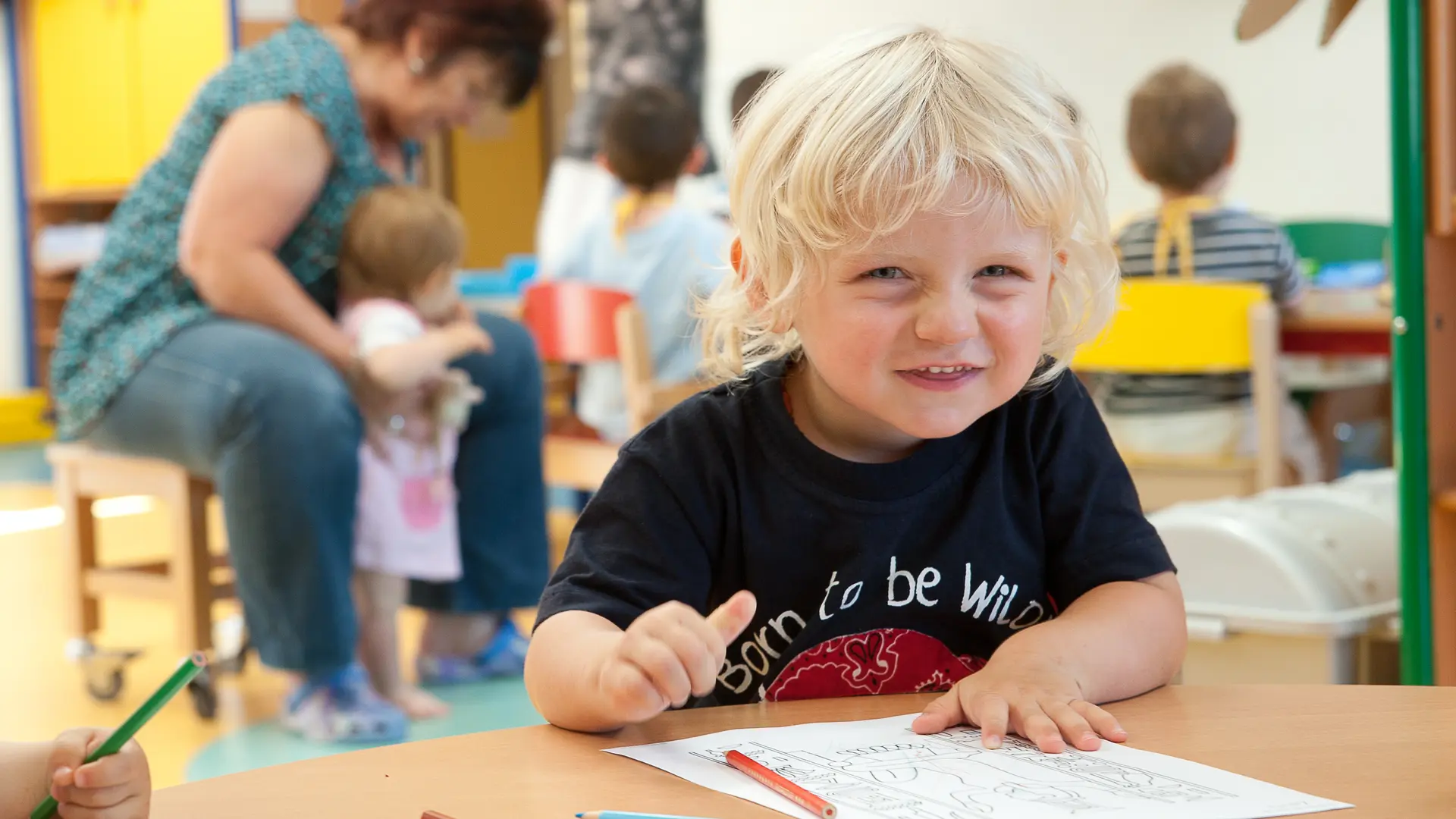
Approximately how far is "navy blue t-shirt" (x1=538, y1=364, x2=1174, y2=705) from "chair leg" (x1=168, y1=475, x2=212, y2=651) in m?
1.51

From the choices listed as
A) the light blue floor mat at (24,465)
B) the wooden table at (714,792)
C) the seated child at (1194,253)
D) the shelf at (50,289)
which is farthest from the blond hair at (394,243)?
the shelf at (50,289)

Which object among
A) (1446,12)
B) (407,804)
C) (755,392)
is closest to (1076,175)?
(755,392)

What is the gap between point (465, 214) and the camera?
260 inches

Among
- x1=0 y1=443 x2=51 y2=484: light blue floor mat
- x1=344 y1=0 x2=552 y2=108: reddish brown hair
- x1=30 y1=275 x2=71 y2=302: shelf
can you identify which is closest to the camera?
x1=344 y1=0 x2=552 y2=108: reddish brown hair

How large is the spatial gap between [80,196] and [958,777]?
6.63 metres

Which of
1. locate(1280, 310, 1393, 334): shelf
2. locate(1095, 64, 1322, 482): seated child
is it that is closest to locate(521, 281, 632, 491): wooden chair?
locate(1095, 64, 1322, 482): seated child

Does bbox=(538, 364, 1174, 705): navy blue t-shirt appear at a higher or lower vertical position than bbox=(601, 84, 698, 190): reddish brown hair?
lower

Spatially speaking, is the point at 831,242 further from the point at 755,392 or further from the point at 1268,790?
the point at 1268,790

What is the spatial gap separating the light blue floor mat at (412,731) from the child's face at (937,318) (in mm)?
1173

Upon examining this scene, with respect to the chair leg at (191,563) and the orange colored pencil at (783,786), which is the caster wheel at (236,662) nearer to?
the chair leg at (191,563)

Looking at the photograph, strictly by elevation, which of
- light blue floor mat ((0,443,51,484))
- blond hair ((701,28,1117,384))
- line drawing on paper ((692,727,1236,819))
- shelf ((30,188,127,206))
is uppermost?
shelf ((30,188,127,206))

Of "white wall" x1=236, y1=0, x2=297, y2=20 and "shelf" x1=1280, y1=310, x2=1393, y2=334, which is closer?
"shelf" x1=1280, y1=310, x2=1393, y2=334

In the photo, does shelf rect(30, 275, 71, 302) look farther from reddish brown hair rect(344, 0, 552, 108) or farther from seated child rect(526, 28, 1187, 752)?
seated child rect(526, 28, 1187, 752)

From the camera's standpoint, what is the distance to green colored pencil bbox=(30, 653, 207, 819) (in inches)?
18.0
